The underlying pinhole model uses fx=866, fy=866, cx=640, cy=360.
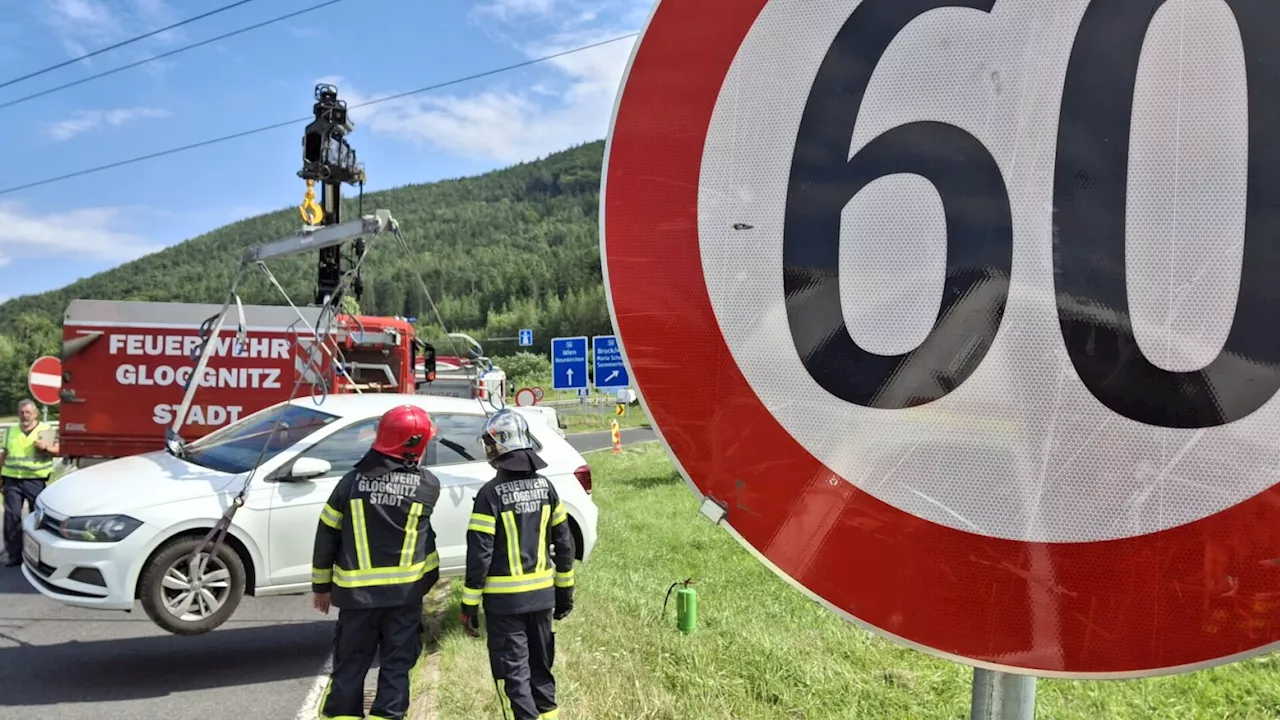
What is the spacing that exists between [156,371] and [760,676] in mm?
10652

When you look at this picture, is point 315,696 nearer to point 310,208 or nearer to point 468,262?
point 310,208

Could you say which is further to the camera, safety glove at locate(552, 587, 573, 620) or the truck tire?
the truck tire

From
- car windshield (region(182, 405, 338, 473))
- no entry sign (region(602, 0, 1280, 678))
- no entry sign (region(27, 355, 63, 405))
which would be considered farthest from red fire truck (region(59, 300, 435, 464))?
no entry sign (region(602, 0, 1280, 678))

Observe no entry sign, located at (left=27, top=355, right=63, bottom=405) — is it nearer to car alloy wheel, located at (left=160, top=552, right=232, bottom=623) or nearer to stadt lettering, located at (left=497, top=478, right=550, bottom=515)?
car alloy wheel, located at (left=160, top=552, right=232, bottom=623)

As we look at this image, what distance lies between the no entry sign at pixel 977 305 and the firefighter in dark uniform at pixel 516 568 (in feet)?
11.5

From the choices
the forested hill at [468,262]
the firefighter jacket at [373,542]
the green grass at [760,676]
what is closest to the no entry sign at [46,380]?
the green grass at [760,676]

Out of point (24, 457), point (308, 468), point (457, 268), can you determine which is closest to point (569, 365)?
point (24, 457)

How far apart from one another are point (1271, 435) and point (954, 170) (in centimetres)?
42

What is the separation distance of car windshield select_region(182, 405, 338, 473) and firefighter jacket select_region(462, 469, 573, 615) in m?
3.04

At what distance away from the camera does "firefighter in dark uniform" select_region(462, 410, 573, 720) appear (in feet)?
14.4

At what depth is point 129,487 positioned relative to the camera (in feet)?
21.1

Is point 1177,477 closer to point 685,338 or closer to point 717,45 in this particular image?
point 685,338

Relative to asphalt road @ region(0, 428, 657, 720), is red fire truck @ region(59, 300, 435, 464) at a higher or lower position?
higher

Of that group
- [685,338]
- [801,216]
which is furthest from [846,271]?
[685,338]
